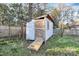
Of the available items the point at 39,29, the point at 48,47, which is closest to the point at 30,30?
the point at 39,29

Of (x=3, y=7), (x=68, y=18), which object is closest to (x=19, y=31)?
(x=3, y=7)

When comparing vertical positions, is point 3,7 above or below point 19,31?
above

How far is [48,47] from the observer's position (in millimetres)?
2123

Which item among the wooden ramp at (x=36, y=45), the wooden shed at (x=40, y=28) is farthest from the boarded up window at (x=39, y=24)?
the wooden ramp at (x=36, y=45)

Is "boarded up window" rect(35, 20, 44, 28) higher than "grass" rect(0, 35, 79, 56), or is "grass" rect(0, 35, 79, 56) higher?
"boarded up window" rect(35, 20, 44, 28)

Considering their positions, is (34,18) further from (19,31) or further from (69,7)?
(69,7)

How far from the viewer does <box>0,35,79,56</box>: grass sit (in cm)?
212

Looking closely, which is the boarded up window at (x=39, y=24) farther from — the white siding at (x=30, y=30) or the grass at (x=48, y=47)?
the grass at (x=48, y=47)

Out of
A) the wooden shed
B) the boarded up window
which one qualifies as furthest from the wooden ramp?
the boarded up window

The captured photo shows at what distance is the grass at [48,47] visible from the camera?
2115 mm

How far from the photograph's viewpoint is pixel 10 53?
2.12 m

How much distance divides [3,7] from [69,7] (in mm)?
667

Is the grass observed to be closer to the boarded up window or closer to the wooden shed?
the wooden shed

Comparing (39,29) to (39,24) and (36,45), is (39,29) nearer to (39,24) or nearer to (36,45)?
(39,24)
